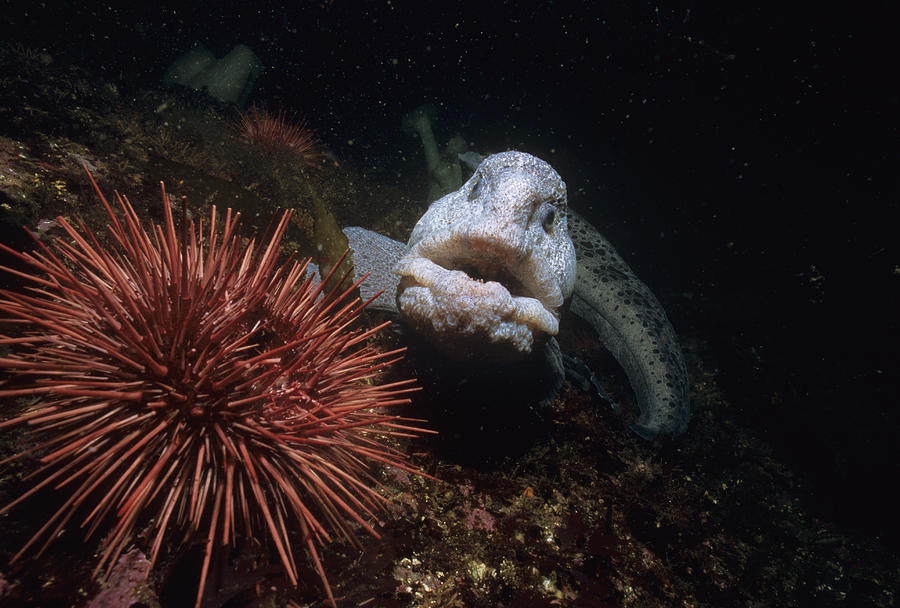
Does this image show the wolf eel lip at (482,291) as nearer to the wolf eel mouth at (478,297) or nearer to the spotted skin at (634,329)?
the wolf eel mouth at (478,297)

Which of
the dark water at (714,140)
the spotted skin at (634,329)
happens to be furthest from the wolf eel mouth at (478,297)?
the dark water at (714,140)

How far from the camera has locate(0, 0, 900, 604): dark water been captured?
191 inches

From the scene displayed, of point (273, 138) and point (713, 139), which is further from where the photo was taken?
point (273, 138)

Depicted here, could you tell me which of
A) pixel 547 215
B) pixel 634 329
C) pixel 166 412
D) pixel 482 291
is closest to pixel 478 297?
pixel 482 291

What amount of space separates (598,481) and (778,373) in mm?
5562

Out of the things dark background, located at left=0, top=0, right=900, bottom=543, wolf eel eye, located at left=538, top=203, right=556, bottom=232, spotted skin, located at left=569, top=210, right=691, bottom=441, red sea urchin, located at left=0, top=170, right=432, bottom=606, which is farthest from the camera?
dark background, located at left=0, top=0, right=900, bottom=543

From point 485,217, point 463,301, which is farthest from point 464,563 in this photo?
point 485,217

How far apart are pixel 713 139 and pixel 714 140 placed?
0.9 inches

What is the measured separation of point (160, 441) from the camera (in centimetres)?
122

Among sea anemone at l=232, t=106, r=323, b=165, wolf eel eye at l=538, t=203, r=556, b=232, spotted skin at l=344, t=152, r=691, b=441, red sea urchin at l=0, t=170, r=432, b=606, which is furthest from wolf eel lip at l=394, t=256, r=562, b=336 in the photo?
sea anemone at l=232, t=106, r=323, b=165

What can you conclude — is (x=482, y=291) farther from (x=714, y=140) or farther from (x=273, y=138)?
(x=714, y=140)

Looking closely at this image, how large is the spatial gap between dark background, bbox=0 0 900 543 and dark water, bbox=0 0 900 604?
0.03m

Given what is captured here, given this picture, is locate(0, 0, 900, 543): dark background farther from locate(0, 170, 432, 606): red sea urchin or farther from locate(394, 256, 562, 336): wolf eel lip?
locate(0, 170, 432, 606): red sea urchin

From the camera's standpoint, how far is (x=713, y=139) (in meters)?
5.54
